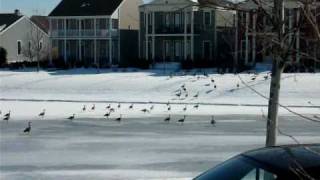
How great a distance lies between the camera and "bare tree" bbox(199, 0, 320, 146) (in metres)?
4.15

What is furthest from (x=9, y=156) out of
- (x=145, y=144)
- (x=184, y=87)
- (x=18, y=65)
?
(x=18, y=65)

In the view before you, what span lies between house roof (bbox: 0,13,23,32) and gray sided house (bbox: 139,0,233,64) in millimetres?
18728

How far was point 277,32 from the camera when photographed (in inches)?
226

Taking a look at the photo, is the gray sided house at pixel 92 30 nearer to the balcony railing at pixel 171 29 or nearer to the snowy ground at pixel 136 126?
the balcony railing at pixel 171 29

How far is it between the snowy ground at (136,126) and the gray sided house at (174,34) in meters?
14.8

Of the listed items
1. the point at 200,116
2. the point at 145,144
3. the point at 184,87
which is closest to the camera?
the point at 145,144

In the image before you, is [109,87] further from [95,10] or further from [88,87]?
[95,10]

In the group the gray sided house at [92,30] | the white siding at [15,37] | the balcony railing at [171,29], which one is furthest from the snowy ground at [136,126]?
the white siding at [15,37]

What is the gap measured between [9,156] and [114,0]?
166ft

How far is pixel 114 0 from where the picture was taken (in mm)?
63062

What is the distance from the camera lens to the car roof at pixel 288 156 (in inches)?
171

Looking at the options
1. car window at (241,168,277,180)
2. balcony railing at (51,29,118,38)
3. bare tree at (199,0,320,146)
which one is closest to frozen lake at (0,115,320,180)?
bare tree at (199,0,320,146)

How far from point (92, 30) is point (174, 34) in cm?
850

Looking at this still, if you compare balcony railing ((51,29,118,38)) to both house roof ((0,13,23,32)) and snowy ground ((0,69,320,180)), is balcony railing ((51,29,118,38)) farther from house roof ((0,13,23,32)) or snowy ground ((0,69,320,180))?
snowy ground ((0,69,320,180))
